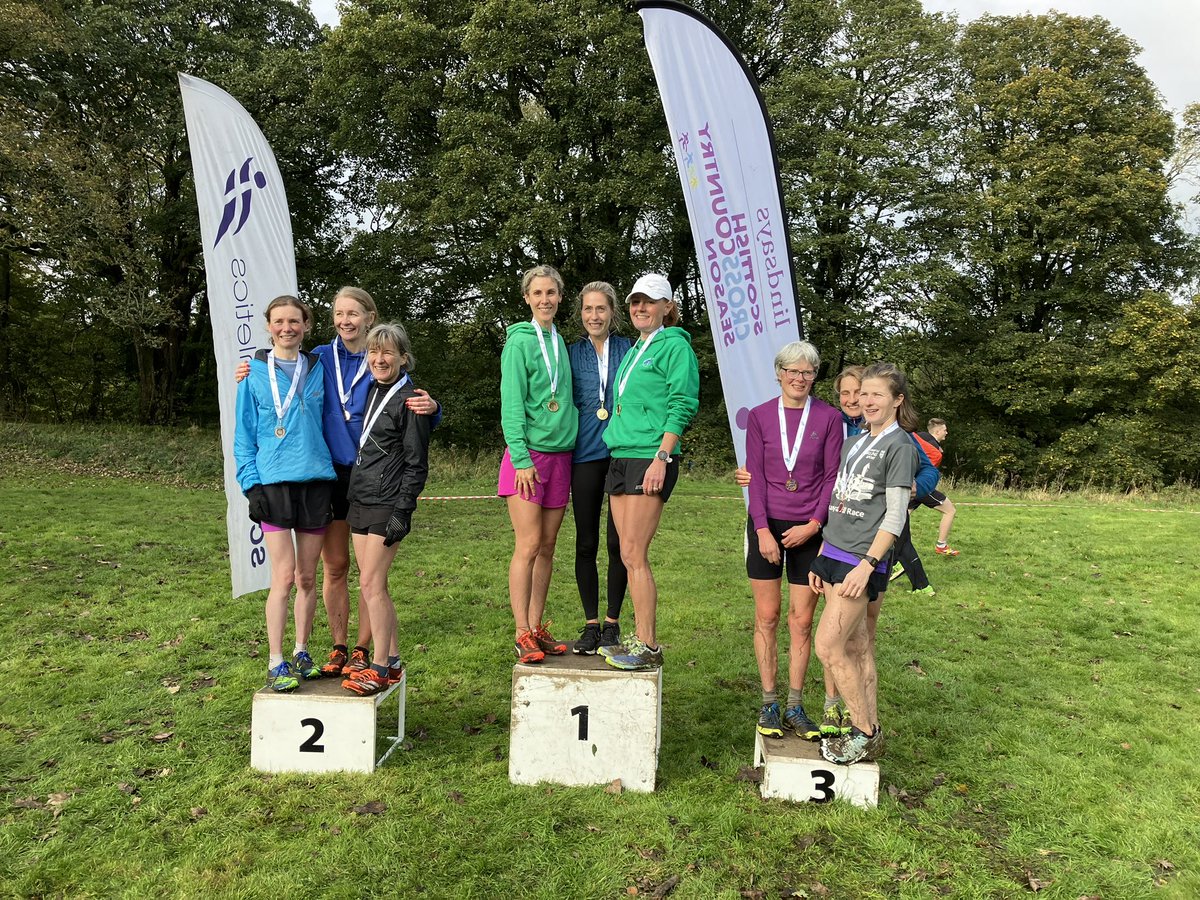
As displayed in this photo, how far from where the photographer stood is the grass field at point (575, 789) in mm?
2822

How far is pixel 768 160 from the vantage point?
5324mm

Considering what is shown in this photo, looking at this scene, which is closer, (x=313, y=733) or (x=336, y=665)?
(x=313, y=733)

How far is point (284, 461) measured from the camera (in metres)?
3.64

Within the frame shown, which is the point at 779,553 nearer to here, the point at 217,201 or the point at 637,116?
the point at 217,201

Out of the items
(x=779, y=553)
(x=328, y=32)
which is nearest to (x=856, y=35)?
(x=328, y=32)

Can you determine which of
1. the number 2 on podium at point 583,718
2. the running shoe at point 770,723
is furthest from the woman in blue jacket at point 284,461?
the running shoe at point 770,723

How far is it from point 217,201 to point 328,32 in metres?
15.3

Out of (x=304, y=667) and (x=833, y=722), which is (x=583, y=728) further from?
(x=304, y=667)

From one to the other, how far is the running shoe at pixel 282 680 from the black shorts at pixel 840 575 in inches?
102

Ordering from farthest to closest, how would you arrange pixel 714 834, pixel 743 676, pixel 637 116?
pixel 637 116 < pixel 743 676 < pixel 714 834

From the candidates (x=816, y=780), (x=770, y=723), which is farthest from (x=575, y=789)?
(x=816, y=780)

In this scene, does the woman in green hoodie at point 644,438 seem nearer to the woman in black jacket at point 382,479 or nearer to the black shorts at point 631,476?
the black shorts at point 631,476

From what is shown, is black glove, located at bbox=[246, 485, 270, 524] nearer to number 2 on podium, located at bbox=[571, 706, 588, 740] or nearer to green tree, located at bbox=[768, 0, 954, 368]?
number 2 on podium, located at bbox=[571, 706, 588, 740]

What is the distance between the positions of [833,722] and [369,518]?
2.47 meters
